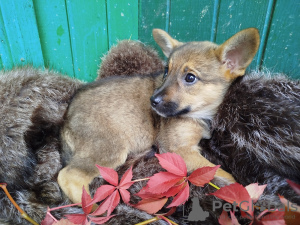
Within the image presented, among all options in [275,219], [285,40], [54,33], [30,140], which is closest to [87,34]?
[54,33]

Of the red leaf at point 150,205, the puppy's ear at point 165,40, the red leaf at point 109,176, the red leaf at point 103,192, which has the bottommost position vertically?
the red leaf at point 150,205

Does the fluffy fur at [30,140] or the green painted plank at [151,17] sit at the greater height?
the green painted plank at [151,17]

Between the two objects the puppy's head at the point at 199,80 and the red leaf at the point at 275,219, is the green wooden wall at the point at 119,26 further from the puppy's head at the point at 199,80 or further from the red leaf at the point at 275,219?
the red leaf at the point at 275,219

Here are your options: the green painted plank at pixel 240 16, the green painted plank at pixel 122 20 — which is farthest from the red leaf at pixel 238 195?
the green painted plank at pixel 122 20

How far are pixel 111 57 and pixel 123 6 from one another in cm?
66

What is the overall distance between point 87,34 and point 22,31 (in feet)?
2.12

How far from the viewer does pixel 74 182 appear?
1.35 meters

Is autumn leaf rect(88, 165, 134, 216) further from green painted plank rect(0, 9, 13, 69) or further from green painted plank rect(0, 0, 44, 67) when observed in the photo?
green painted plank rect(0, 9, 13, 69)

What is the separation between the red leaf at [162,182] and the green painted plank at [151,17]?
181 cm

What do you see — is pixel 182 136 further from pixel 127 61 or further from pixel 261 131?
pixel 127 61

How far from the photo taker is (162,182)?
3.08ft

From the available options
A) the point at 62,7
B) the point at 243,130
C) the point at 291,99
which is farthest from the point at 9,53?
the point at 291,99

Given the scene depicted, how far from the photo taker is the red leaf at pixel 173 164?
0.97 meters

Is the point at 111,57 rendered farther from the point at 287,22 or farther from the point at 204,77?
the point at 287,22
